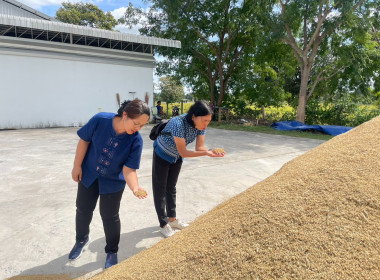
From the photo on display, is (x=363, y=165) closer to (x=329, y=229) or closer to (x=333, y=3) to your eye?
(x=329, y=229)

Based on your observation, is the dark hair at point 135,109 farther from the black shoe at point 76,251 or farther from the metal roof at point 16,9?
the metal roof at point 16,9

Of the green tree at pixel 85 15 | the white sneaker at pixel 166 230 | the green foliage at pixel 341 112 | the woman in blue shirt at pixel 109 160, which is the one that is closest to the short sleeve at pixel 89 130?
the woman in blue shirt at pixel 109 160

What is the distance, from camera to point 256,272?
1241mm

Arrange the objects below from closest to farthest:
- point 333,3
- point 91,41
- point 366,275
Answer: point 366,275, point 333,3, point 91,41

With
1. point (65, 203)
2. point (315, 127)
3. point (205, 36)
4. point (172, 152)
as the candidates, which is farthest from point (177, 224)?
point (205, 36)

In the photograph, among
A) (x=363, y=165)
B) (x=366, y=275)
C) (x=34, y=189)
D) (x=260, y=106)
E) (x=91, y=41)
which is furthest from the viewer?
(x=260, y=106)

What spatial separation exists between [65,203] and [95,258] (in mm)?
1361

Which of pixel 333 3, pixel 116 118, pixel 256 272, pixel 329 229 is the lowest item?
pixel 256 272

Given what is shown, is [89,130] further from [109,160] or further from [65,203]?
[65,203]

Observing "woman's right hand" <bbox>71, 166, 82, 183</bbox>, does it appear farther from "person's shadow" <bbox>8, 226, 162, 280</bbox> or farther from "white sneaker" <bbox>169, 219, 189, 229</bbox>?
"white sneaker" <bbox>169, 219, 189, 229</bbox>

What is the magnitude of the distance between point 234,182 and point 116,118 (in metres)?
2.75

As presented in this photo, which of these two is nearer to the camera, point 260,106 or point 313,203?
point 313,203

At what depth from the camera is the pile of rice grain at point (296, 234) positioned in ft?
3.97

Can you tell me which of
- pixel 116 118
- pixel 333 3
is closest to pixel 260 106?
pixel 333 3
